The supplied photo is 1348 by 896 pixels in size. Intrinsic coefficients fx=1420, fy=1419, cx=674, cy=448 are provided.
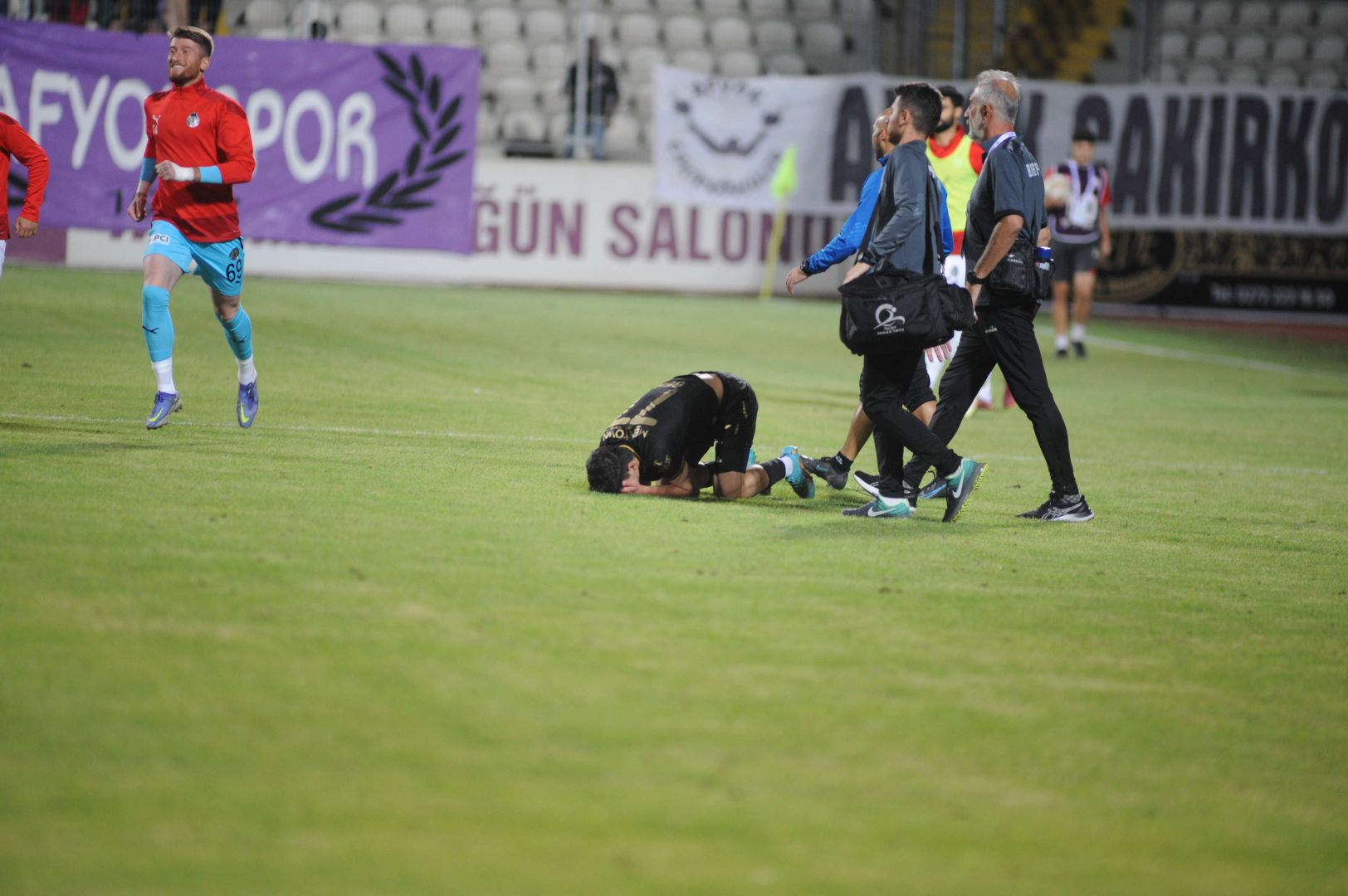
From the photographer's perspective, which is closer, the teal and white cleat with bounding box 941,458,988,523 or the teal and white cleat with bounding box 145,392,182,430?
the teal and white cleat with bounding box 941,458,988,523

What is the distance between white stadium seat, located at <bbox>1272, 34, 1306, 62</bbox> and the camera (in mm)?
25203

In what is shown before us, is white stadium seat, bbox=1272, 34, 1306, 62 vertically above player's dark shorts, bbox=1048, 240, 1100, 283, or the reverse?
white stadium seat, bbox=1272, 34, 1306, 62

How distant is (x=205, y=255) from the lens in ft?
26.4

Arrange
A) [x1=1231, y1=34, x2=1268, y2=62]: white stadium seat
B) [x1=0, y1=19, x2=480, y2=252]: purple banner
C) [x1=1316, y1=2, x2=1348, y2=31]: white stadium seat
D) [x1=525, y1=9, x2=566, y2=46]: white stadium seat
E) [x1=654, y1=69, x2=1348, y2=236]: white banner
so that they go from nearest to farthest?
[x1=0, y1=19, x2=480, y2=252]: purple banner
[x1=654, y1=69, x2=1348, y2=236]: white banner
[x1=525, y1=9, x2=566, y2=46]: white stadium seat
[x1=1231, y1=34, x2=1268, y2=62]: white stadium seat
[x1=1316, y1=2, x2=1348, y2=31]: white stadium seat

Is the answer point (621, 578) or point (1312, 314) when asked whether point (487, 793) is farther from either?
point (1312, 314)

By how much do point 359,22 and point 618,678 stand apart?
1986 cm

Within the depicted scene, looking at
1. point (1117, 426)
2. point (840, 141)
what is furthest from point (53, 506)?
point (840, 141)

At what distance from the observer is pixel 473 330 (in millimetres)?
14820

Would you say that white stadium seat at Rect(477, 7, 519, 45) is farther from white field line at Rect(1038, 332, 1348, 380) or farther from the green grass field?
the green grass field

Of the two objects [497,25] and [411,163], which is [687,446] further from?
[497,25]

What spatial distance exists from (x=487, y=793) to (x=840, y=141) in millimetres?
19251

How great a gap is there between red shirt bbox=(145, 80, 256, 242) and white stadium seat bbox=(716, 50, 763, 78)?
54.4 ft

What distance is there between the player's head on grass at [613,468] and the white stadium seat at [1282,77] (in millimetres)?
21841

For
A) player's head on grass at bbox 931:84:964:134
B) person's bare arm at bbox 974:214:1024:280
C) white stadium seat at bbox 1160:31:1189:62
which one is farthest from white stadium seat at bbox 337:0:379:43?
person's bare arm at bbox 974:214:1024:280
